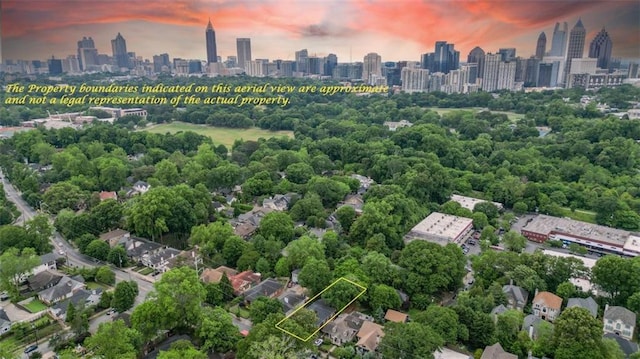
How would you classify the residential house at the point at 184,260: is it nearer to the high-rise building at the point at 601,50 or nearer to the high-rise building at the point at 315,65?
the high-rise building at the point at 601,50

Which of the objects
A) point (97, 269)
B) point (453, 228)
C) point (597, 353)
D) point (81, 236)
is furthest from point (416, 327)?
point (81, 236)

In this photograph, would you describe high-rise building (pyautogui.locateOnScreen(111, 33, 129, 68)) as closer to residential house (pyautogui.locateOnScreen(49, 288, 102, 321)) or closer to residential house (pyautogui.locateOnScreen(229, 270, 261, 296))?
residential house (pyautogui.locateOnScreen(49, 288, 102, 321))

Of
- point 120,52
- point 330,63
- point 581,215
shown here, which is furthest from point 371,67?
point 581,215

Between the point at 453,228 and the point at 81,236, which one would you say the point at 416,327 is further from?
the point at 81,236

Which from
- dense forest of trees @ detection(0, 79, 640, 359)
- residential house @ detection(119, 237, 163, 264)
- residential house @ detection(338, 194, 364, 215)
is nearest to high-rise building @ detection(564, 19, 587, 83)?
dense forest of trees @ detection(0, 79, 640, 359)

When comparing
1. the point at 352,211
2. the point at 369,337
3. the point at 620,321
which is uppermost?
the point at 352,211

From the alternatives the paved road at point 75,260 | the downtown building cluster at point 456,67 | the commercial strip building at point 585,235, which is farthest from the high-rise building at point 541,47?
the paved road at point 75,260

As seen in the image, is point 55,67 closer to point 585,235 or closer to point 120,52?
point 120,52
